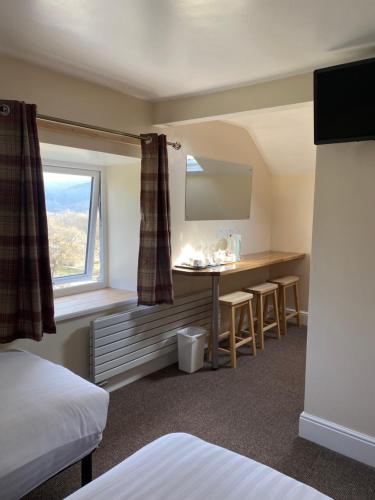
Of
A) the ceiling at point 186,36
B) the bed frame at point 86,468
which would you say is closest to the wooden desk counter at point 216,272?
the ceiling at point 186,36

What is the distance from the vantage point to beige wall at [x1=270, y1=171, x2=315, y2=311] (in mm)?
4602

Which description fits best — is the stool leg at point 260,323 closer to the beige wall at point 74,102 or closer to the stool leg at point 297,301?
the stool leg at point 297,301

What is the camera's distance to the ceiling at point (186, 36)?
5.26 feet

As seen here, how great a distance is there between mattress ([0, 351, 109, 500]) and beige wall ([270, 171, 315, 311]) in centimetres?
340

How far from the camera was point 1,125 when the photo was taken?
6.77ft

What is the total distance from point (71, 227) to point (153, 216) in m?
0.75

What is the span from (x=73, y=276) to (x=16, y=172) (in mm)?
1284

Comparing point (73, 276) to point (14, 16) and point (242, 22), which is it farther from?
point (242, 22)

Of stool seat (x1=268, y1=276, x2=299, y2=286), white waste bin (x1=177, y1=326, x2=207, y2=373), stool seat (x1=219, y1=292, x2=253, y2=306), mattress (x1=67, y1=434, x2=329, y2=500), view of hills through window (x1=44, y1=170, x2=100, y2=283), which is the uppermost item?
view of hills through window (x1=44, y1=170, x2=100, y2=283)

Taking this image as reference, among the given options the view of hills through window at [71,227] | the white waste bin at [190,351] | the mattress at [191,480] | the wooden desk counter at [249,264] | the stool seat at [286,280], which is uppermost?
the view of hills through window at [71,227]

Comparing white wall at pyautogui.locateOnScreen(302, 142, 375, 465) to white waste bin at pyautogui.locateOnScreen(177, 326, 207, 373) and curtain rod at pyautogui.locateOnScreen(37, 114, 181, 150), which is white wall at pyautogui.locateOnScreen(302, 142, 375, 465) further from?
curtain rod at pyautogui.locateOnScreen(37, 114, 181, 150)

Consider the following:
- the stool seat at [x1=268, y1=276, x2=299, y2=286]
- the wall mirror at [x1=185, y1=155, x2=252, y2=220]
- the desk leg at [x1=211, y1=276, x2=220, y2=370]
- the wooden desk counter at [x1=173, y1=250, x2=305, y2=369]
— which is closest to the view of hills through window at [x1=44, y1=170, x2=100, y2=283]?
the wooden desk counter at [x1=173, y1=250, x2=305, y2=369]

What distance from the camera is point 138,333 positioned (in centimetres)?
301

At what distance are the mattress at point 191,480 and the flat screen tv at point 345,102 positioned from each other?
159cm
